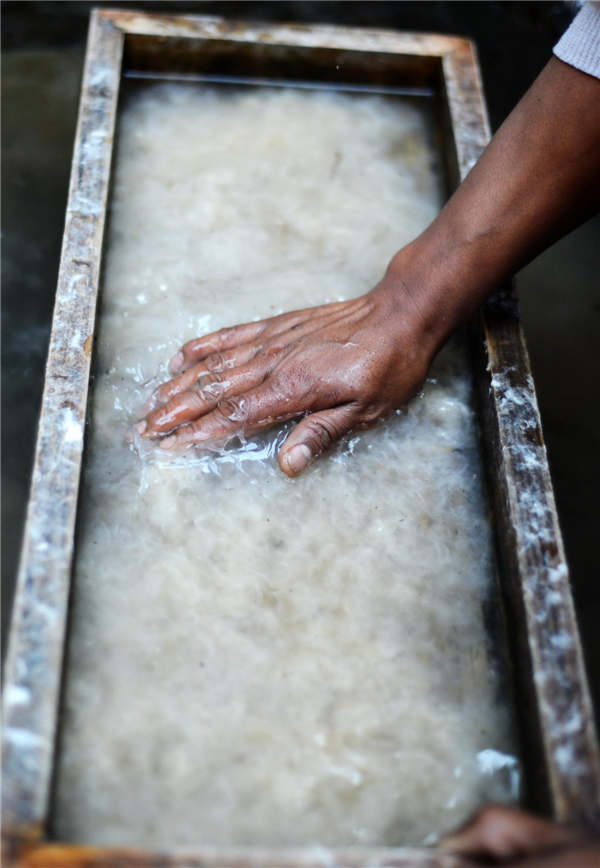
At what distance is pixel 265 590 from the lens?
62.4 inches

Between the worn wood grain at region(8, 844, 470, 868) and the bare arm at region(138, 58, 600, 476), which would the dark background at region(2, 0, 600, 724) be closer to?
the bare arm at region(138, 58, 600, 476)

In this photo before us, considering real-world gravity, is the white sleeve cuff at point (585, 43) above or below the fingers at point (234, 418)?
above

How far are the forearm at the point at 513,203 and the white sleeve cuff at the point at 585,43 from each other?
18 mm

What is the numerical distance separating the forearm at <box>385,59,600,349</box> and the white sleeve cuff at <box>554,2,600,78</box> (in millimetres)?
18

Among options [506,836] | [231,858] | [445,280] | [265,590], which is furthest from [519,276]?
[231,858]

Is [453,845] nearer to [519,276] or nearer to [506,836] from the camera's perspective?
[506,836]

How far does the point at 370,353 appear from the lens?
1754 mm

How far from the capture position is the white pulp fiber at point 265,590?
4.50 feet

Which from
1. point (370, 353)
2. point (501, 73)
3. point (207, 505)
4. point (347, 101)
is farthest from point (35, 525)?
point (501, 73)

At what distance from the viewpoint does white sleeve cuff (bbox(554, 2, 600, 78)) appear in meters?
1.56

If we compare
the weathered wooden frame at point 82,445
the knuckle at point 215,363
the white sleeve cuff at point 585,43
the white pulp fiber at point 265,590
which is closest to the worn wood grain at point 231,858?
the weathered wooden frame at point 82,445

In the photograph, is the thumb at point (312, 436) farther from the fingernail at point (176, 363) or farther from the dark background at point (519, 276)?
the dark background at point (519, 276)

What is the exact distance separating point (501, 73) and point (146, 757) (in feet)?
8.48

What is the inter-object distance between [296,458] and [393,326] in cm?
33
